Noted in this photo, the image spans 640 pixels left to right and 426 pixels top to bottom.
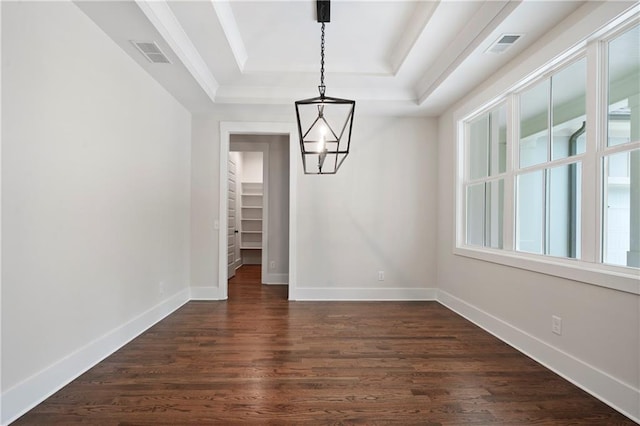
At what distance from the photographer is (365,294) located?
179 inches

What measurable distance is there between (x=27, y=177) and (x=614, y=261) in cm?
365

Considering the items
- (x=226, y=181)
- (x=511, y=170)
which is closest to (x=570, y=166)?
(x=511, y=170)

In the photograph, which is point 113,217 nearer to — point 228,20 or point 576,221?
point 228,20

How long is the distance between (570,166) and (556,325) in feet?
3.96

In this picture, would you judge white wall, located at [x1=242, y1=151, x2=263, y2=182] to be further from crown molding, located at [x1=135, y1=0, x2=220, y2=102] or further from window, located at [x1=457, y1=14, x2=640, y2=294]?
window, located at [x1=457, y1=14, x2=640, y2=294]

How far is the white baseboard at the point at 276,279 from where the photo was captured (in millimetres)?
5641

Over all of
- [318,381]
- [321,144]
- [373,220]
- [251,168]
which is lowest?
[318,381]

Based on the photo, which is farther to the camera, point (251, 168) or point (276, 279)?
point (251, 168)

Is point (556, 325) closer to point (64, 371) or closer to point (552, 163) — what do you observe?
point (552, 163)

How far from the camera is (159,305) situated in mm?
3576

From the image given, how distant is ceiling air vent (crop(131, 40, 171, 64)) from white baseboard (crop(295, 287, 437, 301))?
3.13 meters

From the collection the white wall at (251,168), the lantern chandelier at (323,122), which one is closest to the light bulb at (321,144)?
the lantern chandelier at (323,122)

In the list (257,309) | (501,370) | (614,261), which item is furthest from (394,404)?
(257,309)

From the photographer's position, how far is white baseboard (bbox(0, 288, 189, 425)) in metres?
1.78
